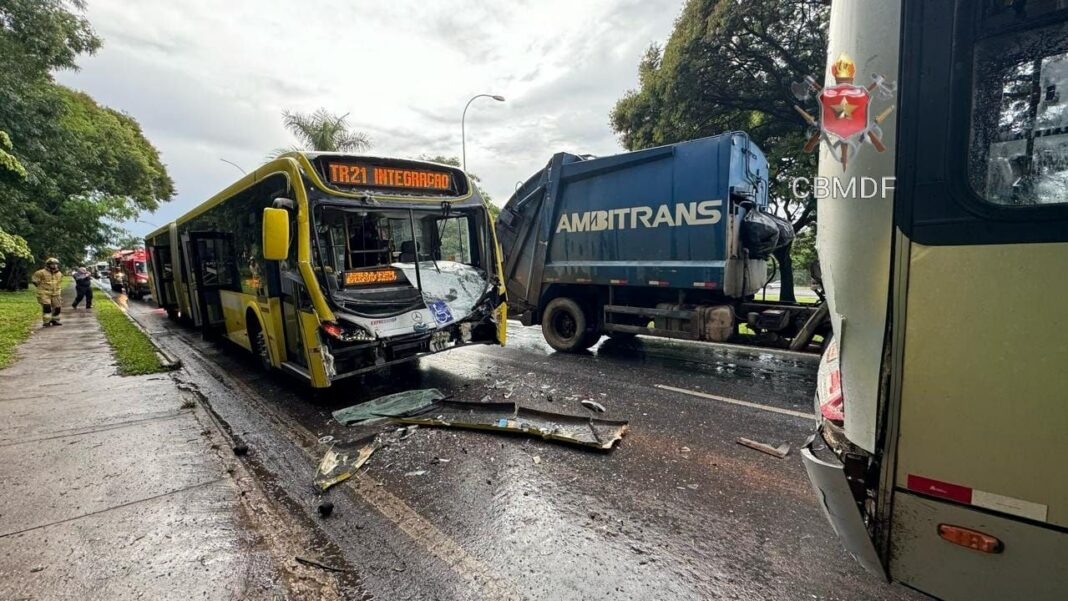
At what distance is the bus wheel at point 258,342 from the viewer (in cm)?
665

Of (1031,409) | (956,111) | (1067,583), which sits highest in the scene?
(956,111)

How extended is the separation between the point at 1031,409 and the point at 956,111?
3.23ft

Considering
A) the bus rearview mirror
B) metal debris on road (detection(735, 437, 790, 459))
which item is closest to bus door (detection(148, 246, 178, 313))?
the bus rearview mirror

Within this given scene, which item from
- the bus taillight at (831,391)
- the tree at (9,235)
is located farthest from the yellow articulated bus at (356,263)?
the bus taillight at (831,391)

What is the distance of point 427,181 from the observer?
5863mm

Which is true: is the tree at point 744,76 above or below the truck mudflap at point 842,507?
above

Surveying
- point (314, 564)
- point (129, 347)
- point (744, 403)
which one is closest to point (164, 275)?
point (129, 347)

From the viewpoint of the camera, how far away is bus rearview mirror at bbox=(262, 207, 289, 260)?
4477 millimetres

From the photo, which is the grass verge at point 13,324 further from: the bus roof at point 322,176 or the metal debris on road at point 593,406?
the metal debris on road at point 593,406

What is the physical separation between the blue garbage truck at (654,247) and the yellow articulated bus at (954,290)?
3926 mm

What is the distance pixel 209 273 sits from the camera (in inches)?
340

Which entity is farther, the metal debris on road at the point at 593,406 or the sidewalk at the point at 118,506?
the metal debris on road at the point at 593,406

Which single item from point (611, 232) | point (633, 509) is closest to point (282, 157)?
point (611, 232)

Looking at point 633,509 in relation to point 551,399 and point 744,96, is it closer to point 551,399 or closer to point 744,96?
point 551,399
